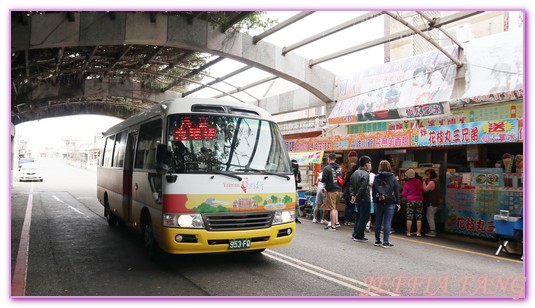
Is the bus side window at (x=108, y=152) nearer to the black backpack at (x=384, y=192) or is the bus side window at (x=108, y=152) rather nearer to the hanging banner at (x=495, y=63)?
the black backpack at (x=384, y=192)

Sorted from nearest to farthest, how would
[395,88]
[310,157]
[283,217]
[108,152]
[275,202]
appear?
[275,202]
[283,217]
[108,152]
[310,157]
[395,88]

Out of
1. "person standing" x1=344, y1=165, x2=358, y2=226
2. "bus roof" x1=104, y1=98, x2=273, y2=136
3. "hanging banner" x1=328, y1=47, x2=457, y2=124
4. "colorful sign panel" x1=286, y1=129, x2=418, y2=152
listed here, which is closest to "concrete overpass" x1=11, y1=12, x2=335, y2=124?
"hanging banner" x1=328, y1=47, x2=457, y2=124

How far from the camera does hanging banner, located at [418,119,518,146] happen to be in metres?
7.41

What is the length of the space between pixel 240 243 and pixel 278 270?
2.77 feet

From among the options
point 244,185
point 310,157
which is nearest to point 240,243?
point 244,185

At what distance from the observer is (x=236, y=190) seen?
577 centimetres

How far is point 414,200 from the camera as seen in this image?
971cm

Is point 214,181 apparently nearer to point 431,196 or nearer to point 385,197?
point 385,197

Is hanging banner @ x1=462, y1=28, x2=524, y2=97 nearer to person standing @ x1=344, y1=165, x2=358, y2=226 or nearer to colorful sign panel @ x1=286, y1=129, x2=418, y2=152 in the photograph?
colorful sign panel @ x1=286, y1=129, x2=418, y2=152

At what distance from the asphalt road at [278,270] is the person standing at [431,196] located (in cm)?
82

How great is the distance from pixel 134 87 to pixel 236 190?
52.5 feet

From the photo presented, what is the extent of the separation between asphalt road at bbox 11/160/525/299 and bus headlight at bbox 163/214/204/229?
74cm

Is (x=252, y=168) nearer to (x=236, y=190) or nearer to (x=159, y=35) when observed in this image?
(x=236, y=190)

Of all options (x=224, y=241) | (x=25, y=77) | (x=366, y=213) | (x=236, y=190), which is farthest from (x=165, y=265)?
(x=25, y=77)
